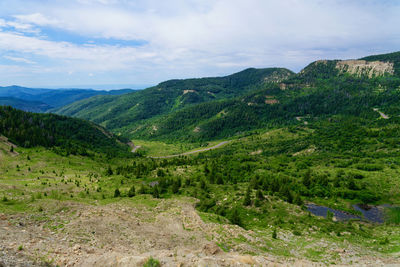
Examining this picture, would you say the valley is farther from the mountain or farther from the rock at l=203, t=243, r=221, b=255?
the mountain

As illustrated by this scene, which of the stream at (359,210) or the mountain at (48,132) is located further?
the mountain at (48,132)

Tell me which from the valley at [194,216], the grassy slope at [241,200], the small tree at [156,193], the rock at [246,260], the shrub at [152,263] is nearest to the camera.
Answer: the shrub at [152,263]

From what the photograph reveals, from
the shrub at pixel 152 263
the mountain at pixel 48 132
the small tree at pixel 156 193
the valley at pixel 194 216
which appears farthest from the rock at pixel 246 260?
the mountain at pixel 48 132

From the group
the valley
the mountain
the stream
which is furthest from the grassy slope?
the mountain

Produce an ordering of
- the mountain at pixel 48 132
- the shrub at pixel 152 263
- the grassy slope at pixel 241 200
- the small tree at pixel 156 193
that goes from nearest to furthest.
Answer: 1. the shrub at pixel 152 263
2. the grassy slope at pixel 241 200
3. the small tree at pixel 156 193
4. the mountain at pixel 48 132

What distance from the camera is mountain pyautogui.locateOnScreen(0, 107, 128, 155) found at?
83562 millimetres

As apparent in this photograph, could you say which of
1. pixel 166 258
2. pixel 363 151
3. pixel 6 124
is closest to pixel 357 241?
pixel 166 258

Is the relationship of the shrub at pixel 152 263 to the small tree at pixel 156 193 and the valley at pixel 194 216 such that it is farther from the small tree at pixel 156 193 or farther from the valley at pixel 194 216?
the small tree at pixel 156 193

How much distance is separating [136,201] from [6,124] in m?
89.0

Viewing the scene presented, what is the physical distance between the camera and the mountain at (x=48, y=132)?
8356cm

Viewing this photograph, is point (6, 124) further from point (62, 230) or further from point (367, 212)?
point (367, 212)

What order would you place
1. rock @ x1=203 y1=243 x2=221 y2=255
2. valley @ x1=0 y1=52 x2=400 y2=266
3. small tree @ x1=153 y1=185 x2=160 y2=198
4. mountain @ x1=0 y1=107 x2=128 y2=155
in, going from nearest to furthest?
valley @ x1=0 y1=52 x2=400 y2=266
rock @ x1=203 y1=243 x2=221 y2=255
small tree @ x1=153 y1=185 x2=160 y2=198
mountain @ x1=0 y1=107 x2=128 y2=155

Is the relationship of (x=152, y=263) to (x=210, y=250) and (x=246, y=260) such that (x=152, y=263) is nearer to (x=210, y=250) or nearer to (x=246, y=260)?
(x=210, y=250)

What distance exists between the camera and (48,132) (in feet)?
331
